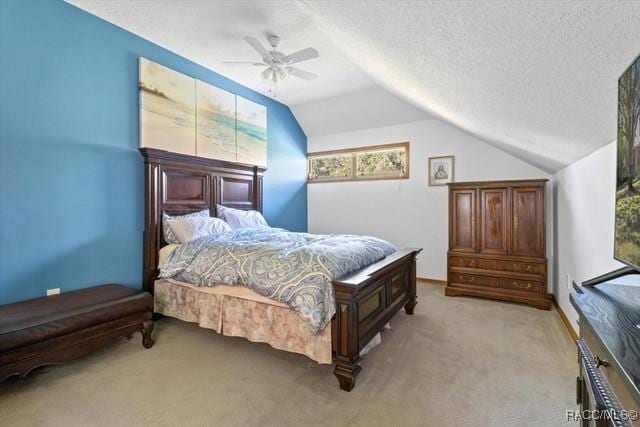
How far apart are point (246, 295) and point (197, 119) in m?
2.53

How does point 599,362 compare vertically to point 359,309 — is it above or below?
above

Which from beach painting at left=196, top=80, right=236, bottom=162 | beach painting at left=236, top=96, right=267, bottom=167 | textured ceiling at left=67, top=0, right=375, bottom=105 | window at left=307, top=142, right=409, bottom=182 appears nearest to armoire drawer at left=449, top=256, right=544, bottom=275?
window at left=307, top=142, right=409, bottom=182

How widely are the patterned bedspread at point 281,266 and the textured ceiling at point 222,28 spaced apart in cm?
217

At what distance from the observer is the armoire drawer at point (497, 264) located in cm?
353

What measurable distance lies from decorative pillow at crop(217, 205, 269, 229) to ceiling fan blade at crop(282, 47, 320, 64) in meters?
1.98

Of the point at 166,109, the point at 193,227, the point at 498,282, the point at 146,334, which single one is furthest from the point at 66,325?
the point at 498,282

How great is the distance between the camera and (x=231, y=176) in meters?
4.21

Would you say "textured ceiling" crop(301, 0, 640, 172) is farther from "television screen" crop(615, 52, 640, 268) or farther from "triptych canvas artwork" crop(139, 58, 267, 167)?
"triptych canvas artwork" crop(139, 58, 267, 167)

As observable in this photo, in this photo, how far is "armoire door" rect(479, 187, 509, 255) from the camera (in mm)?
3734

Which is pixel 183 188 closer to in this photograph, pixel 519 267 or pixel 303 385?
pixel 303 385

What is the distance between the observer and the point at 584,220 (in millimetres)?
2498

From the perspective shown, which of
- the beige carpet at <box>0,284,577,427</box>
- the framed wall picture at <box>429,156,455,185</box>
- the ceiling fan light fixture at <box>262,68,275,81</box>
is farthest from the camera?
the framed wall picture at <box>429,156,455,185</box>

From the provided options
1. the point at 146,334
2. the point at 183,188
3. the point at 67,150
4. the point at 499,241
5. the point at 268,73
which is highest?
the point at 268,73

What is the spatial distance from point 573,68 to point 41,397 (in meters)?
3.33
